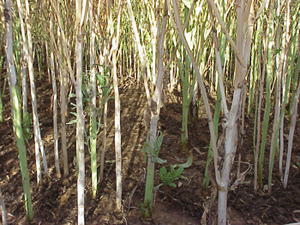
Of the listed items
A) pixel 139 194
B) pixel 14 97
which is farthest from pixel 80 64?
pixel 139 194

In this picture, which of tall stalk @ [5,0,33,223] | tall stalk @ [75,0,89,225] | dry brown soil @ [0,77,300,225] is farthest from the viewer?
dry brown soil @ [0,77,300,225]

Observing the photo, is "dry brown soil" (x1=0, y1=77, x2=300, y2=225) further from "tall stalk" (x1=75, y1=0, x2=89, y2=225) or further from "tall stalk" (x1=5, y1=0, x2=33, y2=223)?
"tall stalk" (x1=75, y1=0, x2=89, y2=225)

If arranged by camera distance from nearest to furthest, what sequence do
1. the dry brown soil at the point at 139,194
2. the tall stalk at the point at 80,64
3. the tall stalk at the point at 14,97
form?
the tall stalk at the point at 80,64 < the tall stalk at the point at 14,97 < the dry brown soil at the point at 139,194

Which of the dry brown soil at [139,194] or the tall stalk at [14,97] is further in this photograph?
the dry brown soil at [139,194]

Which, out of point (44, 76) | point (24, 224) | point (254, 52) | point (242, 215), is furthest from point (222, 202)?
point (44, 76)

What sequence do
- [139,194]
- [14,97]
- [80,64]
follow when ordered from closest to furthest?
1. [80,64]
2. [14,97]
3. [139,194]

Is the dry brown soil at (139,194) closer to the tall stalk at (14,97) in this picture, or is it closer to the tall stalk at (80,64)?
the tall stalk at (14,97)

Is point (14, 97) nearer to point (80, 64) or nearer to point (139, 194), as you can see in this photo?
point (80, 64)

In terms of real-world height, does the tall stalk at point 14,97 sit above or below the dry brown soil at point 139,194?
above

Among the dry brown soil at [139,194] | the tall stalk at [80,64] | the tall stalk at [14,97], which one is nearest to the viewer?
the tall stalk at [80,64]

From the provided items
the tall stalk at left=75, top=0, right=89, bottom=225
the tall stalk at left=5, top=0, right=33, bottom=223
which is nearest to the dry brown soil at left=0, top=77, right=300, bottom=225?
the tall stalk at left=5, top=0, right=33, bottom=223

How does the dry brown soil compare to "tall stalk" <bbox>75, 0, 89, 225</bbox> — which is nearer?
"tall stalk" <bbox>75, 0, 89, 225</bbox>

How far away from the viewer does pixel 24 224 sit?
3.89ft

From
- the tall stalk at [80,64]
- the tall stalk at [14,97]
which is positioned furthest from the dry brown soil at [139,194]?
the tall stalk at [80,64]
